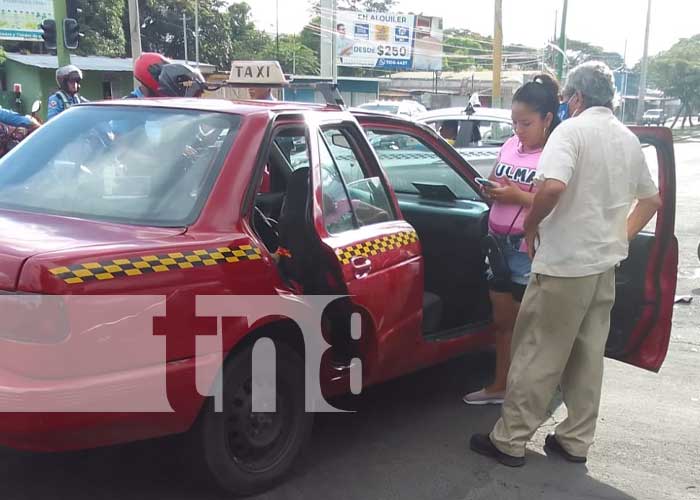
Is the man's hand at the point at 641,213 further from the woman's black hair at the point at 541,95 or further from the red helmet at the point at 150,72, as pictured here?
the red helmet at the point at 150,72

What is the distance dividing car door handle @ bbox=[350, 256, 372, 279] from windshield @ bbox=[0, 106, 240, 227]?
2.57 feet

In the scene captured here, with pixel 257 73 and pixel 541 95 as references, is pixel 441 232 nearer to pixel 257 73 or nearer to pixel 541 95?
pixel 541 95

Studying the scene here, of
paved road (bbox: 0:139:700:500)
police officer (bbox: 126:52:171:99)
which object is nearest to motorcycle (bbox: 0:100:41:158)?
police officer (bbox: 126:52:171:99)

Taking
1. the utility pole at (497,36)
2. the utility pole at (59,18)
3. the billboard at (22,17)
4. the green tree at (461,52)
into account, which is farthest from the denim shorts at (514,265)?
the green tree at (461,52)

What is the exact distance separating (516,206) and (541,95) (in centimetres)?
59

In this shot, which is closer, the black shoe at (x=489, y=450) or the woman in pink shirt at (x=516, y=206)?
the black shoe at (x=489, y=450)

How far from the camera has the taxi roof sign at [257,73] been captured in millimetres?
5258

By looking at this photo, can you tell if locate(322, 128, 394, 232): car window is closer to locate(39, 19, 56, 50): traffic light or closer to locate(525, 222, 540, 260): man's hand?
locate(525, 222, 540, 260): man's hand

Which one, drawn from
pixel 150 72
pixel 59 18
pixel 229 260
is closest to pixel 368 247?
pixel 229 260

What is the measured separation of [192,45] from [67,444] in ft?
157

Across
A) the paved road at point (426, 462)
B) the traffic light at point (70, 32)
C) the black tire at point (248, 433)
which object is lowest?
the paved road at point (426, 462)

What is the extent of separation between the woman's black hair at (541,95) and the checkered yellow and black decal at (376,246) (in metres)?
0.91

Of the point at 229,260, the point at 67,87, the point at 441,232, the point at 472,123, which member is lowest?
the point at 441,232

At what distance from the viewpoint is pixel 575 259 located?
141 inches
